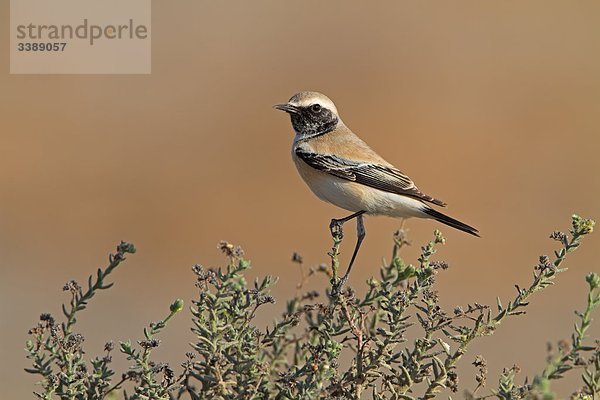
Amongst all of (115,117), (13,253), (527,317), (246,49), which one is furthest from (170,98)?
(527,317)

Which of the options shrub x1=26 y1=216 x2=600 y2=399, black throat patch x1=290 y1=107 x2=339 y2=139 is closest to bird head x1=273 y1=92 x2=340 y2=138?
black throat patch x1=290 y1=107 x2=339 y2=139

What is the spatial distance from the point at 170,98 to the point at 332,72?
3.75m

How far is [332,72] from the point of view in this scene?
2067cm

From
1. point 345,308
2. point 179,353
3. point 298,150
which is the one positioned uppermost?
point 298,150

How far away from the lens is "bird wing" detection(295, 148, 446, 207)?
5.73m

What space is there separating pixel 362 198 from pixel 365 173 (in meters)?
0.19

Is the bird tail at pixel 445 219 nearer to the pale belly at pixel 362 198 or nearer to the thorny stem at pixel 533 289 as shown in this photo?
the pale belly at pixel 362 198

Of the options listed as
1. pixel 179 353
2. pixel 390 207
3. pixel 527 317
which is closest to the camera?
pixel 390 207

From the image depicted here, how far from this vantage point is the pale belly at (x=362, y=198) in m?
5.67

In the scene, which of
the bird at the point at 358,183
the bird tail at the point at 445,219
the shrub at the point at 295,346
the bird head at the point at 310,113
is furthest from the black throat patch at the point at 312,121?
the shrub at the point at 295,346

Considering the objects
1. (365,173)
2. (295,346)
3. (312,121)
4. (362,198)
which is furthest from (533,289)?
(312,121)

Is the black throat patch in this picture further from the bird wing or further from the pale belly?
the pale belly

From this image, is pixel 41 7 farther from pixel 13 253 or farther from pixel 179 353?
pixel 179 353

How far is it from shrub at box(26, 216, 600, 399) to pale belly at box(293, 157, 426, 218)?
2583 mm
